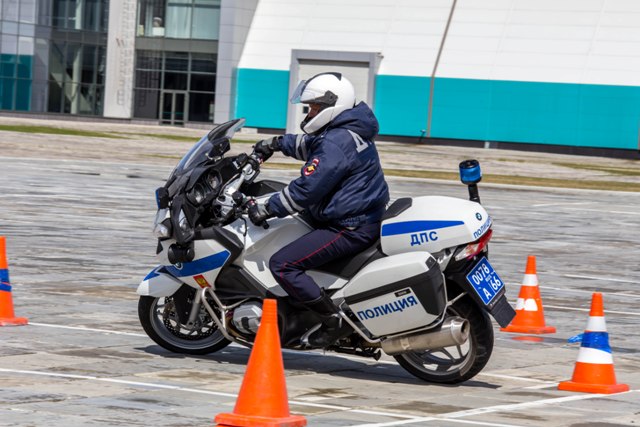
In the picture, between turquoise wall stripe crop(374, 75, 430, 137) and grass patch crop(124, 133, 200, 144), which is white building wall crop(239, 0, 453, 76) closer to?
turquoise wall stripe crop(374, 75, 430, 137)

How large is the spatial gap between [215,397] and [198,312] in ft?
5.28

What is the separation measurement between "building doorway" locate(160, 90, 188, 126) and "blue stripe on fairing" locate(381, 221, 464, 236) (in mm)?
65258

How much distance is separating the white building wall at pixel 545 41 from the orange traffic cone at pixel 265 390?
5664 cm

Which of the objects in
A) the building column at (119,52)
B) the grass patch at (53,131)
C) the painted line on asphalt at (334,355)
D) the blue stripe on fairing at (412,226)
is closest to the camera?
the blue stripe on fairing at (412,226)

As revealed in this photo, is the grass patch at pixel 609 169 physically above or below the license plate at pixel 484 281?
above

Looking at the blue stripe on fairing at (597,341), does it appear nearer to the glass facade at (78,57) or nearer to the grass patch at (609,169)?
the grass patch at (609,169)

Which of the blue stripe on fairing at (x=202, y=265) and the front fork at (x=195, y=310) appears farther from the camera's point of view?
the front fork at (x=195, y=310)

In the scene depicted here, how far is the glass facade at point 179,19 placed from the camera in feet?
238

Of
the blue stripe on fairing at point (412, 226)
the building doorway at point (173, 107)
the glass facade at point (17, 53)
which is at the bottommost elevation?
the blue stripe on fairing at point (412, 226)

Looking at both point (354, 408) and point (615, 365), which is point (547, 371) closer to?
point (615, 365)

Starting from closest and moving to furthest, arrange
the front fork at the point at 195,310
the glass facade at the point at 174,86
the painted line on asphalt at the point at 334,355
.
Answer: the painted line on asphalt at the point at 334,355 → the front fork at the point at 195,310 → the glass facade at the point at 174,86

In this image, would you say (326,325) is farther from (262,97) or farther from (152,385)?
(262,97)

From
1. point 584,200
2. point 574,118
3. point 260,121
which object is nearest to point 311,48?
point 260,121

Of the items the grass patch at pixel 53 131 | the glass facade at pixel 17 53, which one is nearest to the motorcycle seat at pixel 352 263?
the grass patch at pixel 53 131
